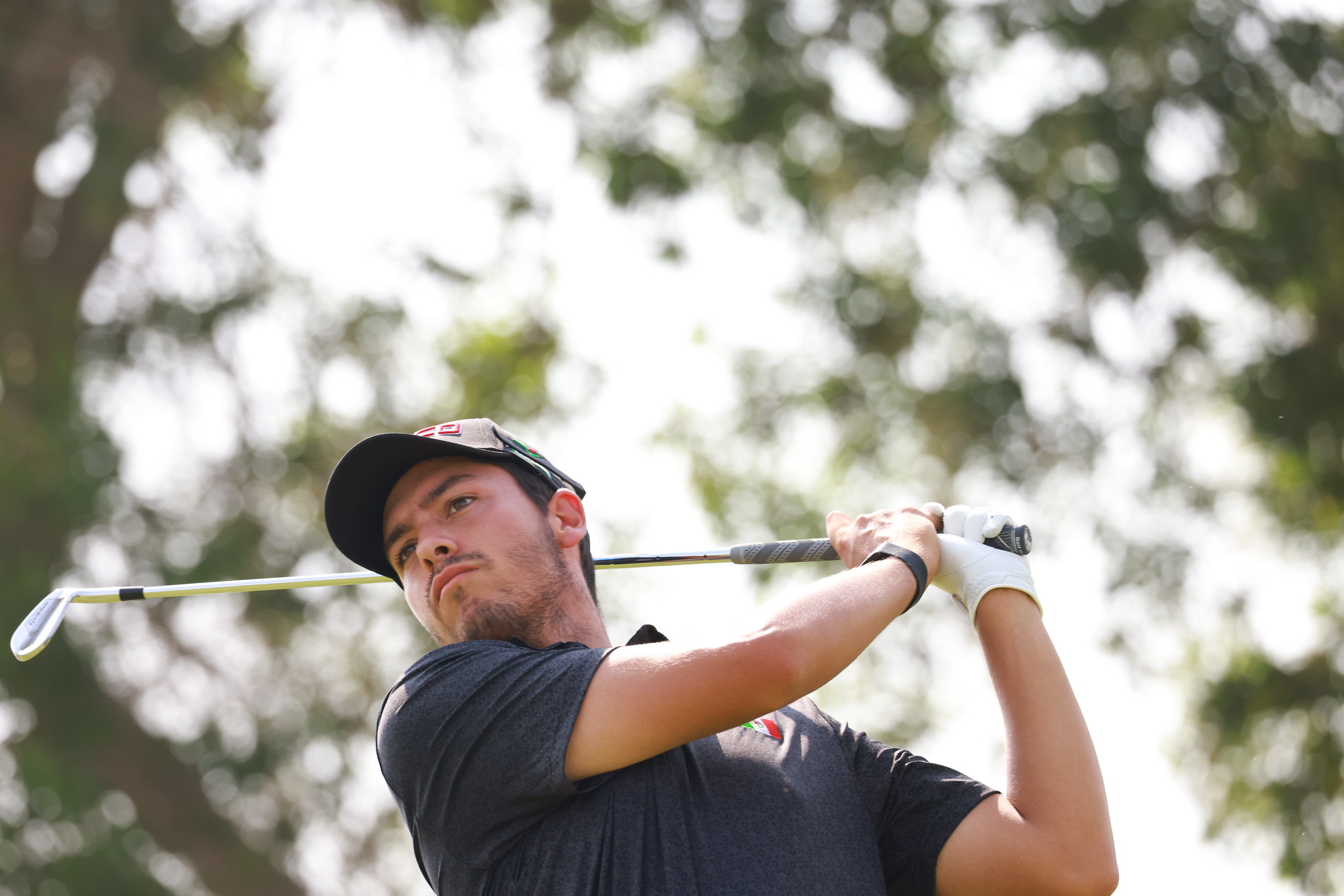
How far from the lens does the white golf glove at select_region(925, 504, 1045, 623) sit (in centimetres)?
246

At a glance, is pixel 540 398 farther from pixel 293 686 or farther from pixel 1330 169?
pixel 1330 169

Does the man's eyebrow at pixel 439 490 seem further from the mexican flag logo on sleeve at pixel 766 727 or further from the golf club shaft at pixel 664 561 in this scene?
the mexican flag logo on sleeve at pixel 766 727

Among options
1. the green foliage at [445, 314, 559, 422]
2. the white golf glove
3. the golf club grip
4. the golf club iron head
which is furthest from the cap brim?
the green foliage at [445, 314, 559, 422]

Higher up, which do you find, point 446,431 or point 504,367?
point 446,431

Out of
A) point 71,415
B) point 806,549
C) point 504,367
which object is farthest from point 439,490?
point 504,367

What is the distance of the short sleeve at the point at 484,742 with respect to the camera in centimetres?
203

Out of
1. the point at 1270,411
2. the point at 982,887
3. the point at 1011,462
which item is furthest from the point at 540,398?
the point at 982,887

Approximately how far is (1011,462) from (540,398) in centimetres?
359

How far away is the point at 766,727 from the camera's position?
227 cm

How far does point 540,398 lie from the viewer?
10.5 meters

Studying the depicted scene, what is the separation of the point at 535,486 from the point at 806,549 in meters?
0.57

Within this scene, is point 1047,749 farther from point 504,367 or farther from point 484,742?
point 504,367

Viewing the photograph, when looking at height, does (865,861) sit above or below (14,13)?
below

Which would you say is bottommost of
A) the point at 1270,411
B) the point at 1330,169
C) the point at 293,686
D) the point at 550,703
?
the point at 293,686
